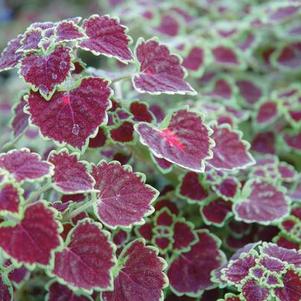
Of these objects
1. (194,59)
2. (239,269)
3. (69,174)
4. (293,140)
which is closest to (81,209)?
(69,174)

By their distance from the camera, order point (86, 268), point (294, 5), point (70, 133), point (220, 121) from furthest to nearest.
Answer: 1. point (294, 5)
2. point (220, 121)
3. point (70, 133)
4. point (86, 268)

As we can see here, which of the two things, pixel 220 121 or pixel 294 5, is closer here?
pixel 220 121

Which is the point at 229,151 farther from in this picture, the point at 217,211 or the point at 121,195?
the point at 121,195

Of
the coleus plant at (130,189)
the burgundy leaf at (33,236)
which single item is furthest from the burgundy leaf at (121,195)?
the burgundy leaf at (33,236)

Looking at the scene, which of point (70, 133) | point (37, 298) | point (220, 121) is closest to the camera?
point (70, 133)

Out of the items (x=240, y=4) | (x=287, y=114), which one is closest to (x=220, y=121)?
(x=287, y=114)

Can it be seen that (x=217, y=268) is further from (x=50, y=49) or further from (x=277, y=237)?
(x=50, y=49)

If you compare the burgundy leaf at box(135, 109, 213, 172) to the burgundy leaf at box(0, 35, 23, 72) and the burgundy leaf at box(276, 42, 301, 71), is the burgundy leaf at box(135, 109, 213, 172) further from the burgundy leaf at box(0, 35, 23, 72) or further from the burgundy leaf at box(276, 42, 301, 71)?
the burgundy leaf at box(276, 42, 301, 71)

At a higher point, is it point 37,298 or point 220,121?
point 220,121
